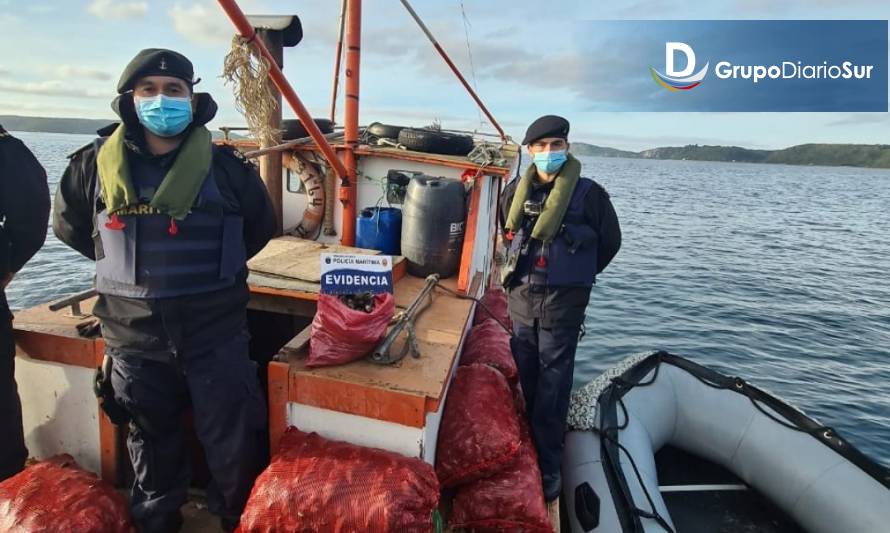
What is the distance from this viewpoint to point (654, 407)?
18.0 ft

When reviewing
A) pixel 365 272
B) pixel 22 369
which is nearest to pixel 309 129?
pixel 365 272

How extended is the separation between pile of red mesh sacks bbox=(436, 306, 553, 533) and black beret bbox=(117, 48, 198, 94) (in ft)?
8.60

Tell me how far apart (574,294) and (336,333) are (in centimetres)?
172

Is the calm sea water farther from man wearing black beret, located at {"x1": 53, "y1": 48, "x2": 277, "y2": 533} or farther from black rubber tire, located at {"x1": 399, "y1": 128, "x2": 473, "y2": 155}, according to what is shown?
man wearing black beret, located at {"x1": 53, "y1": 48, "x2": 277, "y2": 533}

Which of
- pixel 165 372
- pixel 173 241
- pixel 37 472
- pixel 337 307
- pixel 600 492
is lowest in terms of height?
pixel 600 492

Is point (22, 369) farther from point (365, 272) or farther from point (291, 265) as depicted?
point (365, 272)

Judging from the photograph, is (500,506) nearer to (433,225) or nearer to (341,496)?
(341,496)

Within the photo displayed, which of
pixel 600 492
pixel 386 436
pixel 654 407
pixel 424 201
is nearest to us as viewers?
pixel 386 436

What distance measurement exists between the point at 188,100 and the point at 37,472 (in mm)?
2107

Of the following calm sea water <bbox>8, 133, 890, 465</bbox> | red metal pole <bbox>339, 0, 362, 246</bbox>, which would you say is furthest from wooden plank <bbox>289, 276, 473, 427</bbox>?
calm sea water <bbox>8, 133, 890, 465</bbox>

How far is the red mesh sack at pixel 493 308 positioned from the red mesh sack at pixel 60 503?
3435mm

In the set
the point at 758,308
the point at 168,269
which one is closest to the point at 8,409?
the point at 168,269

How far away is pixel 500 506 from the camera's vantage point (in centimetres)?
341

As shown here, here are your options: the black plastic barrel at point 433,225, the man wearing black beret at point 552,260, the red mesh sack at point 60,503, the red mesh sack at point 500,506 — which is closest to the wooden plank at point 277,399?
the red mesh sack at point 60,503
